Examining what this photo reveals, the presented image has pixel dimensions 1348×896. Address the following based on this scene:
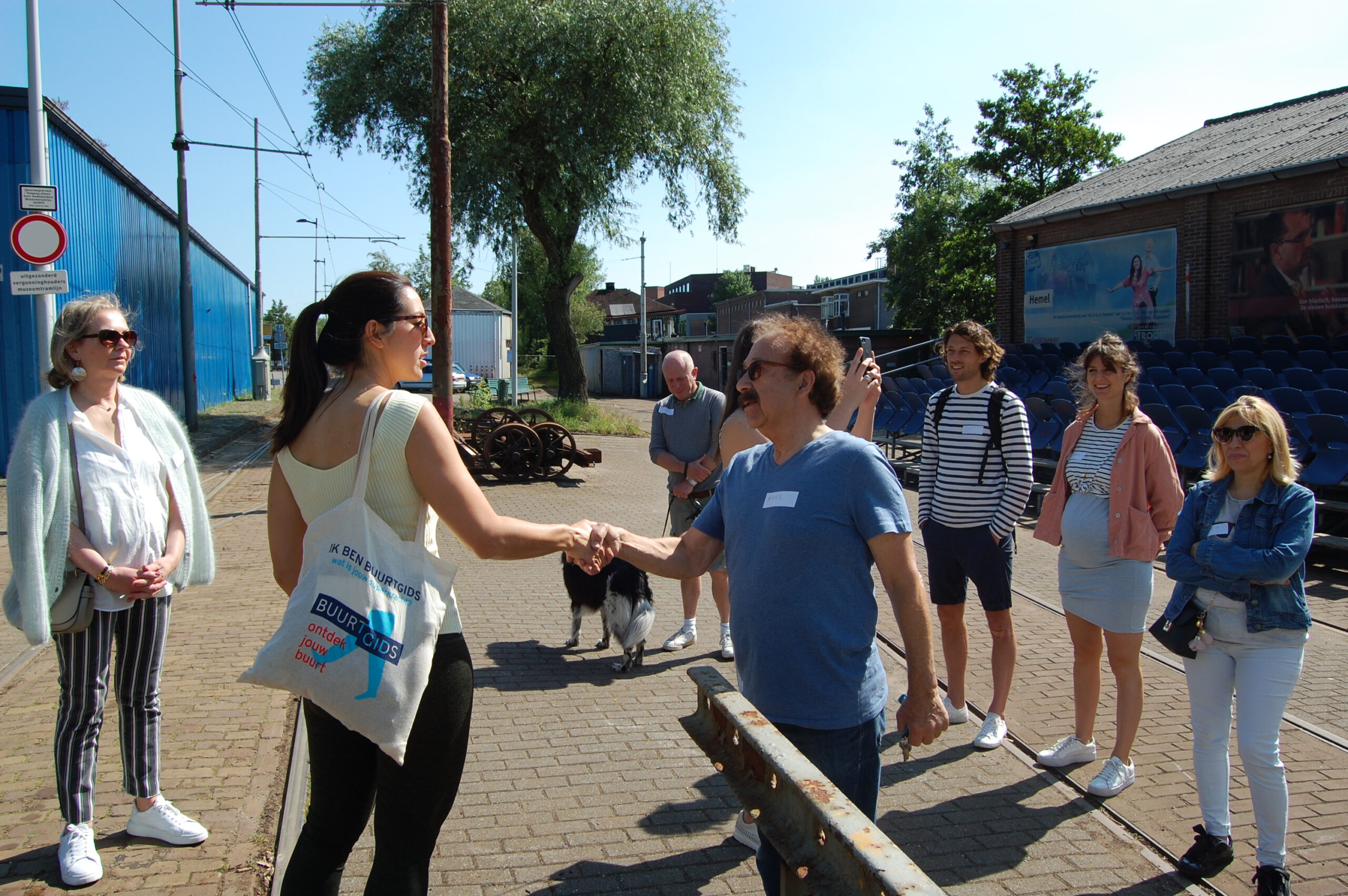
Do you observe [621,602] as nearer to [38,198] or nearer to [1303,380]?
[38,198]

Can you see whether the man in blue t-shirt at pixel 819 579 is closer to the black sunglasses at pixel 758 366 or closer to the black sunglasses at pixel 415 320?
the black sunglasses at pixel 758 366

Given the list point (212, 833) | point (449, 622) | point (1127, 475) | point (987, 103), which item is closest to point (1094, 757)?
point (1127, 475)

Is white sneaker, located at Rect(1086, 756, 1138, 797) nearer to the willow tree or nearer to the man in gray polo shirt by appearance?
the man in gray polo shirt

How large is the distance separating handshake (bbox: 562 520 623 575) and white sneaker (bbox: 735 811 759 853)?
1.32 meters

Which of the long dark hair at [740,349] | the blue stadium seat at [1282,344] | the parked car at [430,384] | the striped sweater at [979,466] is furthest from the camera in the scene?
the parked car at [430,384]

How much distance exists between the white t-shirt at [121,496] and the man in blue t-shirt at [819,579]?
2135 mm

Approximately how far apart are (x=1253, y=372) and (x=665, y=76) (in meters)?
15.1

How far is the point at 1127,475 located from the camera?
4246mm

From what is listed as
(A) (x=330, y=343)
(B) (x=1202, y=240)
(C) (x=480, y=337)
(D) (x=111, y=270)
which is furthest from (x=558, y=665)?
(C) (x=480, y=337)

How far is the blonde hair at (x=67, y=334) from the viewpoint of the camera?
3.29 m

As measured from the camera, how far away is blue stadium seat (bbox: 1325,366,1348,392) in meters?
11.9

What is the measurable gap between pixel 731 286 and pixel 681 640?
356 feet

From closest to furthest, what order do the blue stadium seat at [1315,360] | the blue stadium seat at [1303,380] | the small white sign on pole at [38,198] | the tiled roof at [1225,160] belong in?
the small white sign on pole at [38,198], the blue stadium seat at [1303,380], the blue stadium seat at [1315,360], the tiled roof at [1225,160]

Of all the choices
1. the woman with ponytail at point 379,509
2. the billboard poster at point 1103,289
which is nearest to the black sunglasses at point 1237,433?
the woman with ponytail at point 379,509
